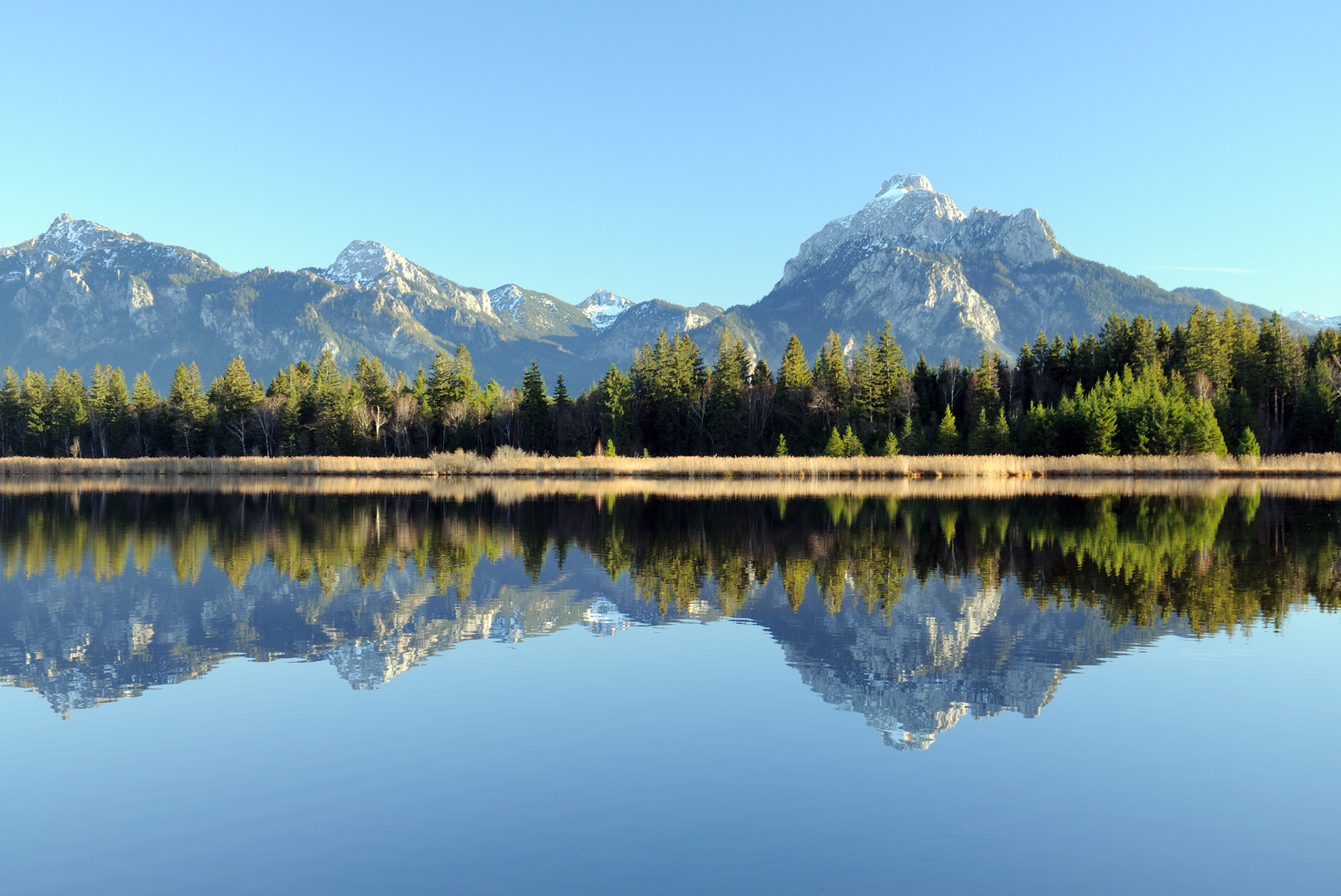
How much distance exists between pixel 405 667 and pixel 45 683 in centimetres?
562

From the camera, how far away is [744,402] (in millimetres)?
113188

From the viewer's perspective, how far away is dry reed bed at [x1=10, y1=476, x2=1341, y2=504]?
60469 mm

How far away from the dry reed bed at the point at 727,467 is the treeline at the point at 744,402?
471 inches

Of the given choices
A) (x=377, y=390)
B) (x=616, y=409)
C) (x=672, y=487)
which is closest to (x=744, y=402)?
(x=616, y=409)

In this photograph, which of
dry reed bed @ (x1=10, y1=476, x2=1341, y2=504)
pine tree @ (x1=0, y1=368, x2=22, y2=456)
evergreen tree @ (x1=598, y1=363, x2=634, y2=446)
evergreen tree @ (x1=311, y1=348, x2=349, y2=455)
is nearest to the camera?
dry reed bed @ (x1=10, y1=476, x2=1341, y2=504)

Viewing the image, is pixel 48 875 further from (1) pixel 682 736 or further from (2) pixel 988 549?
(2) pixel 988 549

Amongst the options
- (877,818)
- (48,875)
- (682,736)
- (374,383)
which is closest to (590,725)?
(682,736)

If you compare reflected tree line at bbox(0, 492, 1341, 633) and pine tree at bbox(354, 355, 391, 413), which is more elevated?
pine tree at bbox(354, 355, 391, 413)

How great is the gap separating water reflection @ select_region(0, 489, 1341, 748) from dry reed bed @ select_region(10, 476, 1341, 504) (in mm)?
15491

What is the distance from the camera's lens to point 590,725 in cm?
1296

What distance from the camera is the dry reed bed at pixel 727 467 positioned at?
259 ft

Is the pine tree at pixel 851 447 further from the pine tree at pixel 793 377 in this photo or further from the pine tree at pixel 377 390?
the pine tree at pixel 377 390

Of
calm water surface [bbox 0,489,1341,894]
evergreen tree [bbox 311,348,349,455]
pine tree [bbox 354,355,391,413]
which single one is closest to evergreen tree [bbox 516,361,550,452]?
pine tree [bbox 354,355,391,413]

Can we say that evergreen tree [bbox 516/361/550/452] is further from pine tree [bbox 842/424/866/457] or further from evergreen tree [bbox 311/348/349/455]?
pine tree [bbox 842/424/866/457]
